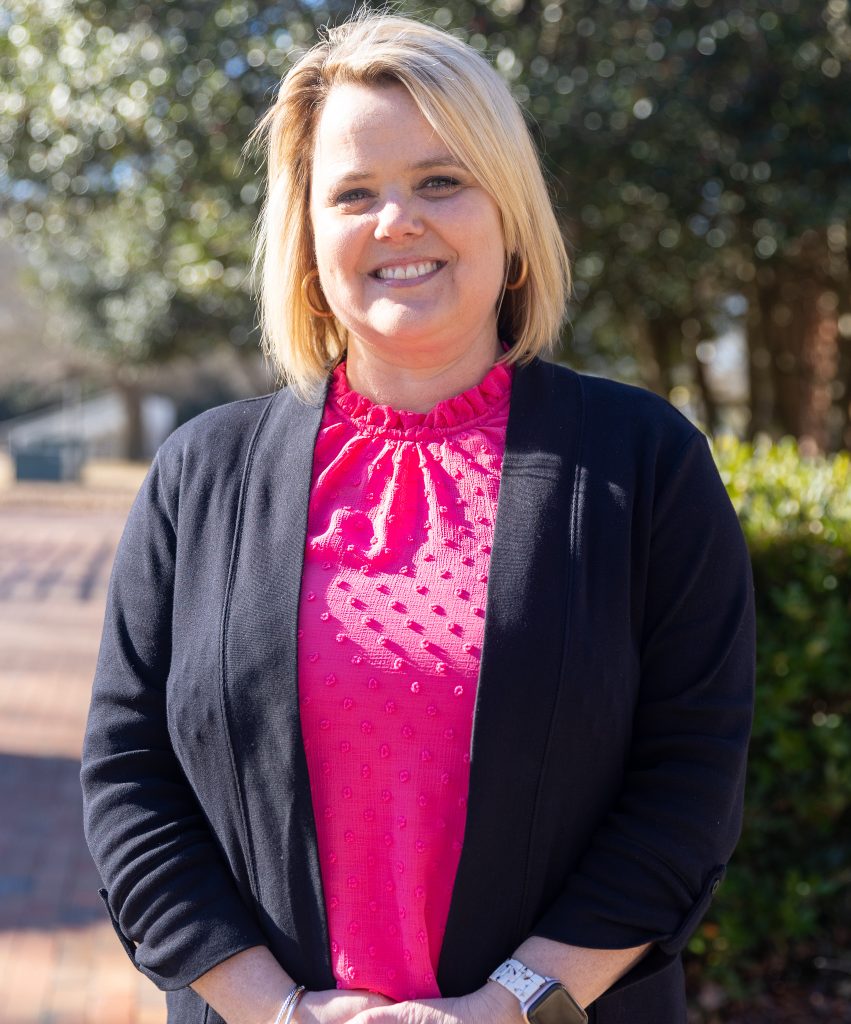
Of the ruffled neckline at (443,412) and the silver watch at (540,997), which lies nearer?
the silver watch at (540,997)

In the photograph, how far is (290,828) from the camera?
5.54 feet

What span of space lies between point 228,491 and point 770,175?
7005 millimetres

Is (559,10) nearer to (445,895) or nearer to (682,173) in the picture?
(682,173)

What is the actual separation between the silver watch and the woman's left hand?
13mm

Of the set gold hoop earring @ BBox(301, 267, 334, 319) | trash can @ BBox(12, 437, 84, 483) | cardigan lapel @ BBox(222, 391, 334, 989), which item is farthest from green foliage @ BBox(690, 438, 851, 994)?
trash can @ BBox(12, 437, 84, 483)

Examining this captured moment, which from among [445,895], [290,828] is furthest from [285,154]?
[445,895]

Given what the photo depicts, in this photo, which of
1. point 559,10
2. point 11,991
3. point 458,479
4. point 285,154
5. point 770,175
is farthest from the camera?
point 770,175

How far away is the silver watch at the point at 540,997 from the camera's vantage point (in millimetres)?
1575

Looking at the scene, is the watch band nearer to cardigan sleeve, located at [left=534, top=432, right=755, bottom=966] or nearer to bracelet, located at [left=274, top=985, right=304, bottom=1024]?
cardigan sleeve, located at [left=534, top=432, right=755, bottom=966]

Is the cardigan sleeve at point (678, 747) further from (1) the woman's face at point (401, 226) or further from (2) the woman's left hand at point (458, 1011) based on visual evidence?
(1) the woman's face at point (401, 226)

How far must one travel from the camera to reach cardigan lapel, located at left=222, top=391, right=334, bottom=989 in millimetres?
1683

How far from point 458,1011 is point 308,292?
1231 mm

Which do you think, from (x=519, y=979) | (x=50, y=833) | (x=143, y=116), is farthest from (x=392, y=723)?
(x=143, y=116)

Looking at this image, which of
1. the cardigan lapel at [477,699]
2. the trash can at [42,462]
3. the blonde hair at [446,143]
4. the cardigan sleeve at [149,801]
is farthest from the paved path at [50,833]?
the trash can at [42,462]
